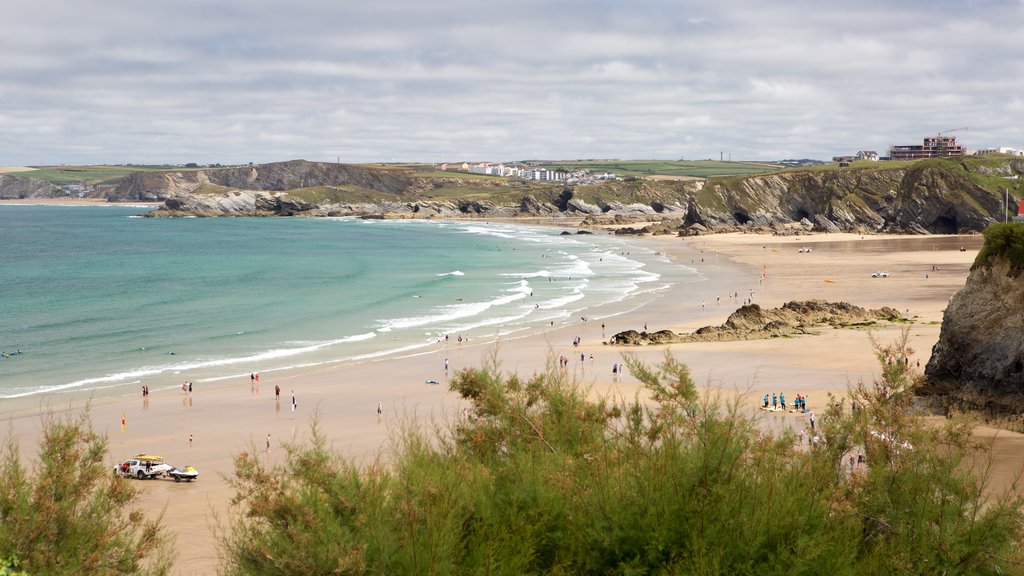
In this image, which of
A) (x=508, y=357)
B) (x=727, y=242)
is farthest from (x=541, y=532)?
(x=727, y=242)

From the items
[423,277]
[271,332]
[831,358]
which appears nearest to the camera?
[831,358]

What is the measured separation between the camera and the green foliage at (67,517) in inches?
384

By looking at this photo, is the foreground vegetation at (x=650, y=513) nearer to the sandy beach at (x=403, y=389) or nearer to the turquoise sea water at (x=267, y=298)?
the sandy beach at (x=403, y=389)

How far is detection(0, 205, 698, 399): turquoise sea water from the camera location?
147 ft

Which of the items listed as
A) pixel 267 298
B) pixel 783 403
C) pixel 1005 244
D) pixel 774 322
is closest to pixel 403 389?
pixel 783 403

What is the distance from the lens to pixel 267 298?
2665 inches

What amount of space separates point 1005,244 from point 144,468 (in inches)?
1091

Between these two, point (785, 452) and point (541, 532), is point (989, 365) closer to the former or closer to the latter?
point (785, 452)

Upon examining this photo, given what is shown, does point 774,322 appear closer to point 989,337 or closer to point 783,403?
point 783,403

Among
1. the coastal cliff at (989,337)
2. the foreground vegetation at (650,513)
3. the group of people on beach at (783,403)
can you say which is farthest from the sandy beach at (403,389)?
the foreground vegetation at (650,513)

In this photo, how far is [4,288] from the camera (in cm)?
7338

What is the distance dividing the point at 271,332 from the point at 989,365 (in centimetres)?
3848

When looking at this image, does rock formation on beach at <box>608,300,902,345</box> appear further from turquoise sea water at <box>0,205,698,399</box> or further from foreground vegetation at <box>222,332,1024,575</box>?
foreground vegetation at <box>222,332,1024,575</box>

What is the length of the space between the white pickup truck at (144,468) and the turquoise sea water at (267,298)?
12977 mm
